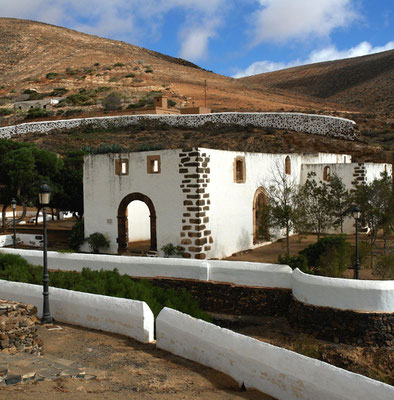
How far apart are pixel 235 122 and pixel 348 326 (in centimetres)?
3277

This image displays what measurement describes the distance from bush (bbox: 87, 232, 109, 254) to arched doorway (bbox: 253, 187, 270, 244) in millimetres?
5658

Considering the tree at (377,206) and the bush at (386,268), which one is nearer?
the bush at (386,268)

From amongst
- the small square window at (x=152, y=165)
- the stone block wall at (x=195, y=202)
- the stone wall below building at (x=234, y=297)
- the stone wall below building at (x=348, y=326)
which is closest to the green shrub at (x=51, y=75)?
the small square window at (x=152, y=165)


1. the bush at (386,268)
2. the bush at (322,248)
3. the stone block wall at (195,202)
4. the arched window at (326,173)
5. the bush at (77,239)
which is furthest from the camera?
the arched window at (326,173)

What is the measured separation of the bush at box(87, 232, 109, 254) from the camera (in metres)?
17.2

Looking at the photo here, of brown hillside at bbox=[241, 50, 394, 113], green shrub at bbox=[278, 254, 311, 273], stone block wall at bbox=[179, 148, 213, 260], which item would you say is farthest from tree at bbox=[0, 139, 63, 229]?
brown hillside at bbox=[241, 50, 394, 113]

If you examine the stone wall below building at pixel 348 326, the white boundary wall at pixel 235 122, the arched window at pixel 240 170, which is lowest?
the stone wall below building at pixel 348 326

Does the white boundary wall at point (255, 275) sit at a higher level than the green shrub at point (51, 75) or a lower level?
lower

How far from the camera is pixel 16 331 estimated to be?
797cm

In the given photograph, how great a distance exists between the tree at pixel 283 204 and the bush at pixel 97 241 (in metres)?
6.07

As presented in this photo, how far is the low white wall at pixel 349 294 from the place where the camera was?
969 cm

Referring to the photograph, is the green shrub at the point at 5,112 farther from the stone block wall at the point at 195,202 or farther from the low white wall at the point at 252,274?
the low white wall at the point at 252,274

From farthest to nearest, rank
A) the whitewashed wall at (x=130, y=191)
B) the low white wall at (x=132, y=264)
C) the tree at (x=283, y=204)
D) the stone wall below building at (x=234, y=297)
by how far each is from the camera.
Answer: the tree at (x=283, y=204) < the whitewashed wall at (x=130, y=191) < the low white wall at (x=132, y=264) < the stone wall below building at (x=234, y=297)

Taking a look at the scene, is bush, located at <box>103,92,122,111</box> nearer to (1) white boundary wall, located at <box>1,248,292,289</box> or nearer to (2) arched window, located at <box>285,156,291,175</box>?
(2) arched window, located at <box>285,156,291,175</box>
